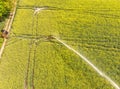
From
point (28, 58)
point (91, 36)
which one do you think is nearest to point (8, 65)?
point (28, 58)

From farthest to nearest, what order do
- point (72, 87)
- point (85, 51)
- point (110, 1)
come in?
point (110, 1), point (85, 51), point (72, 87)

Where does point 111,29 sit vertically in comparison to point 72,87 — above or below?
above

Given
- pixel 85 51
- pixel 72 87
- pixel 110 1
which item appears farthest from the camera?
pixel 110 1

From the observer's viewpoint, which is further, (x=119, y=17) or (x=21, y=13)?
(x=21, y=13)

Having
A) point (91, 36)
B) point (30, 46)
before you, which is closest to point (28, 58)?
point (30, 46)

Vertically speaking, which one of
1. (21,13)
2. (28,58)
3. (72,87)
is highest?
(21,13)

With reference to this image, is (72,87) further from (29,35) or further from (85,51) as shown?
(29,35)

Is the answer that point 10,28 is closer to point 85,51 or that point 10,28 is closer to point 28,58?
point 28,58
